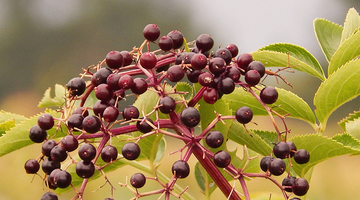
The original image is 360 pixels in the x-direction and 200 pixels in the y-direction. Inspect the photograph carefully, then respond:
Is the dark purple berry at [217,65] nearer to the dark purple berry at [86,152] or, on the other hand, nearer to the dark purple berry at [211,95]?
the dark purple berry at [211,95]

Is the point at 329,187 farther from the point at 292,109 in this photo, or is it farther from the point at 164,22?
the point at 164,22

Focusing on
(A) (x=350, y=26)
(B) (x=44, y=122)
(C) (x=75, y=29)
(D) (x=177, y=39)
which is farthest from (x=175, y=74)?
(C) (x=75, y=29)

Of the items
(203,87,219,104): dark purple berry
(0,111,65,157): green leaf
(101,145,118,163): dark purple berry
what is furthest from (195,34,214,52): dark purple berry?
(0,111,65,157): green leaf

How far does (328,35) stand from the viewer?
66.7 inches

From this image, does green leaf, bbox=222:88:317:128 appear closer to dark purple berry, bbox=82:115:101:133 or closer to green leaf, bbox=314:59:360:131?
green leaf, bbox=314:59:360:131

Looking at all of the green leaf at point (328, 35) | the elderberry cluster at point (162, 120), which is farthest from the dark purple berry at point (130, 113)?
the green leaf at point (328, 35)

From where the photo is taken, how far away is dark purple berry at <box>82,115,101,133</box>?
951mm

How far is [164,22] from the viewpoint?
116ft

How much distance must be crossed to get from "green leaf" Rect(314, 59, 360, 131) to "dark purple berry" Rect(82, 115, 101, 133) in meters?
0.76

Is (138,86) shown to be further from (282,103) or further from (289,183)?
(282,103)

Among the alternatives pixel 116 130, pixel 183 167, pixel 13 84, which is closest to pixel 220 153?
pixel 183 167

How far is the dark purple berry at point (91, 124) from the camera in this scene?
0.95 m

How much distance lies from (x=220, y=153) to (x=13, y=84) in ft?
105

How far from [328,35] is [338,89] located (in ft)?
1.63
